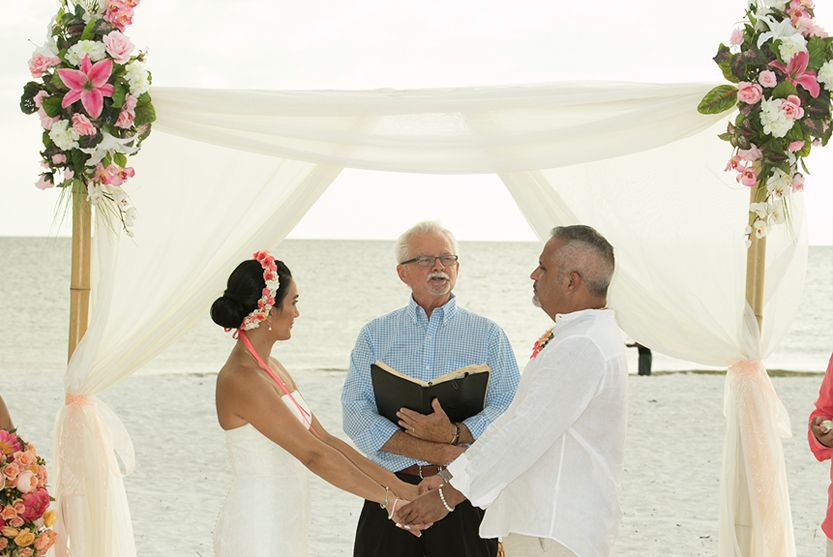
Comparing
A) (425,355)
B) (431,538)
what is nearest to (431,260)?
(425,355)

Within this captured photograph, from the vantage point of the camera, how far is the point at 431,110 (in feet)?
11.4

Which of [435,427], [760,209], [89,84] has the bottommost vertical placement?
[435,427]

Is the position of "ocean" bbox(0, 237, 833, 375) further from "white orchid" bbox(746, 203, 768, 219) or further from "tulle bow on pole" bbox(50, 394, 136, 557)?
"white orchid" bbox(746, 203, 768, 219)

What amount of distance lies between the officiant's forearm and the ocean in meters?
13.4

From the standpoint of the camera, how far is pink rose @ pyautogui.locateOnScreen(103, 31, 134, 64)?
3.32m

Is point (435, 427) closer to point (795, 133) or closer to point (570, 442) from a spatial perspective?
point (570, 442)

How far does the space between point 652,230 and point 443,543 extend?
182 centimetres

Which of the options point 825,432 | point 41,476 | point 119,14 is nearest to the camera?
point 825,432

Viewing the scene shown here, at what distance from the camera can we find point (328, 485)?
781 cm

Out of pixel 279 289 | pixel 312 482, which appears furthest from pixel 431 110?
pixel 312 482

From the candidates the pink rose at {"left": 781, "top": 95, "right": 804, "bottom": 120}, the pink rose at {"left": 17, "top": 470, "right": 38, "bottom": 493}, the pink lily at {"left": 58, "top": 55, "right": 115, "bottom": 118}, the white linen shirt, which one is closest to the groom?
the white linen shirt

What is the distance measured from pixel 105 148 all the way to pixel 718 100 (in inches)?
110

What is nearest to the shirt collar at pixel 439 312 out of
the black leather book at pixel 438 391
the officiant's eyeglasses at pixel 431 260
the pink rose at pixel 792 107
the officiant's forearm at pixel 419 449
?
the officiant's eyeglasses at pixel 431 260

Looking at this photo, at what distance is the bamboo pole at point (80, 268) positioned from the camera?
11.6 ft
